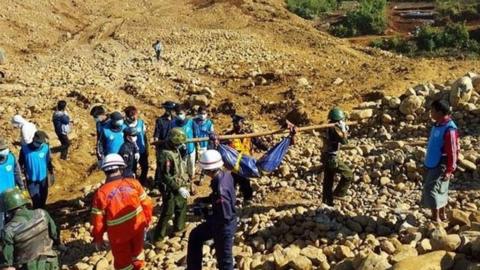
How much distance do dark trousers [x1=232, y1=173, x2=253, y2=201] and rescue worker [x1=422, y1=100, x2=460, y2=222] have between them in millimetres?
2504

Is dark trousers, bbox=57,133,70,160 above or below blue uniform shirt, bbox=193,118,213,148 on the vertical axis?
below

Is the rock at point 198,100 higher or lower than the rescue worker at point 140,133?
lower

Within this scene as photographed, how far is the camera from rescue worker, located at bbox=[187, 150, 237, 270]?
5137mm

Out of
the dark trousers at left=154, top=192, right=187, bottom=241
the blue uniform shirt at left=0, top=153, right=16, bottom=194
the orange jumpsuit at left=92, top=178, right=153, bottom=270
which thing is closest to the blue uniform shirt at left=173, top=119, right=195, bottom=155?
the dark trousers at left=154, top=192, right=187, bottom=241

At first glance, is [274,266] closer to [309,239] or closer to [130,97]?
[309,239]

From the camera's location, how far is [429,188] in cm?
602

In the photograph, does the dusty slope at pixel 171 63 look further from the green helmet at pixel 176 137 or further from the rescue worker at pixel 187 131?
the green helmet at pixel 176 137

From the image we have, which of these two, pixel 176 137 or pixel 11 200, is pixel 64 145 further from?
pixel 11 200

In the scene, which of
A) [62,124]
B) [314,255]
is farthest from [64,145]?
[314,255]

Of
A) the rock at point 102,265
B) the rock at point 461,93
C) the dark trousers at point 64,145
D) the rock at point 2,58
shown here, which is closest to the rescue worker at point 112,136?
the rock at point 102,265

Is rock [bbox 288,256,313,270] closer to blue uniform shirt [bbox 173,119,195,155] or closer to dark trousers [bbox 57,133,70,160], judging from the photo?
blue uniform shirt [bbox 173,119,195,155]

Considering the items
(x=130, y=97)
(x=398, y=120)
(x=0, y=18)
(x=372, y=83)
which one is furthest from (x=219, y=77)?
(x=0, y=18)

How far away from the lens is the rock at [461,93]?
32.8 feet

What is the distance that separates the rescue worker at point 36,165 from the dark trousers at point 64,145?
3.92 metres
